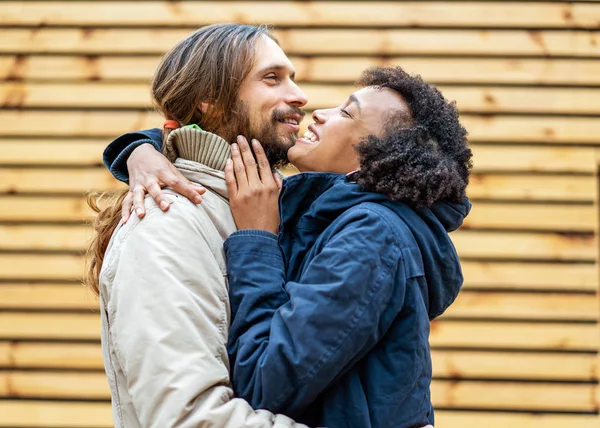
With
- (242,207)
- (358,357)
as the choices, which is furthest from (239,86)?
(358,357)

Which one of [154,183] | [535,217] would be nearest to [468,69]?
[535,217]

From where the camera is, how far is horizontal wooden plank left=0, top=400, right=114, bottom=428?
4.91m

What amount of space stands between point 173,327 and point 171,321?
0.05 ft

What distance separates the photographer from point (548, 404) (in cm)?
480

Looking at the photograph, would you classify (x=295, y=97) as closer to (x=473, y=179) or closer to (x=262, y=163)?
(x=262, y=163)

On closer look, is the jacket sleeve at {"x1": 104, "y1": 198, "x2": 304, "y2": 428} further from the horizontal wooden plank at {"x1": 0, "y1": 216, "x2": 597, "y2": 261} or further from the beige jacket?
the horizontal wooden plank at {"x1": 0, "y1": 216, "x2": 597, "y2": 261}

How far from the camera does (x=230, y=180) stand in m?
2.27

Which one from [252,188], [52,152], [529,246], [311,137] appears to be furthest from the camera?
→ [52,152]

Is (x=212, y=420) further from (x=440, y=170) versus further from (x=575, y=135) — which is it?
(x=575, y=135)

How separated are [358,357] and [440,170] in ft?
1.69

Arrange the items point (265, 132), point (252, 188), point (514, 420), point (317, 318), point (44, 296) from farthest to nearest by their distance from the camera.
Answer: point (44, 296) < point (514, 420) < point (265, 132) < point (252, 188) < point (317, 318)

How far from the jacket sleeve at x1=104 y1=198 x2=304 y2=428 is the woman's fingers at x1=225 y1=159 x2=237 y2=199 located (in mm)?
183

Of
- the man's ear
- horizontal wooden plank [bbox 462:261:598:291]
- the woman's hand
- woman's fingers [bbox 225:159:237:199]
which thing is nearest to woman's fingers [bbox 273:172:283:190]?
the woman's hand

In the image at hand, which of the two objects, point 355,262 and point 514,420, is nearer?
point 355,262
